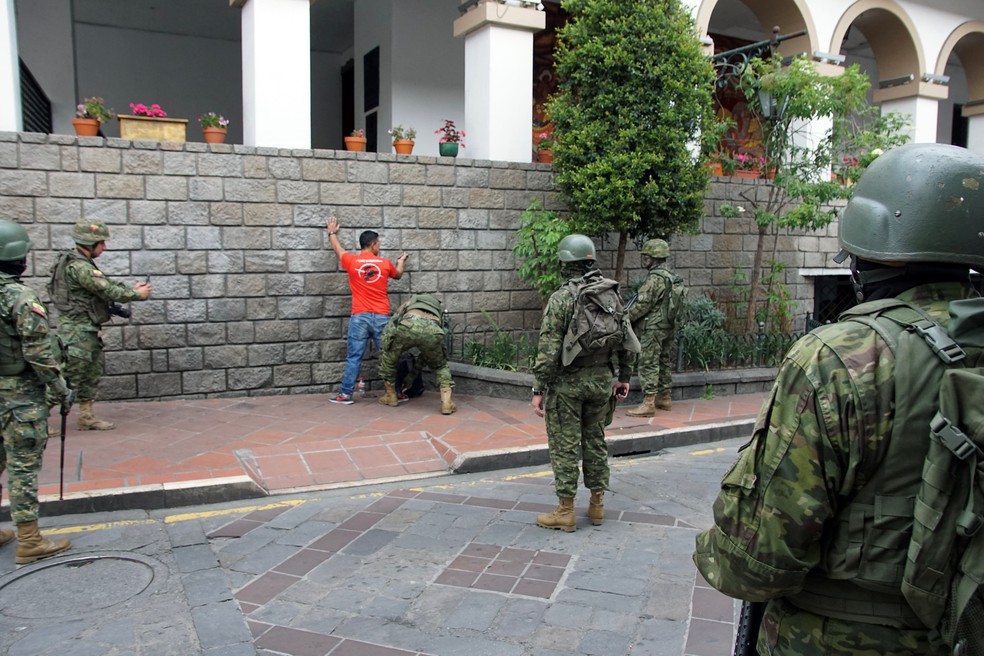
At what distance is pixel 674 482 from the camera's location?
6.39 metres

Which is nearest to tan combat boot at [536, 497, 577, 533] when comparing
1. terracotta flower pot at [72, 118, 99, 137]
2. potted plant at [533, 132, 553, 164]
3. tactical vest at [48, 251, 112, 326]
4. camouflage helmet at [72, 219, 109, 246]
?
tactical vest at [48, 251, 112, 326]

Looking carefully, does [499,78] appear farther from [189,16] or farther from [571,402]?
[189,16]

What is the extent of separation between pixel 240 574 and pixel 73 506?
181 cm

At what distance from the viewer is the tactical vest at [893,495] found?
175 cm

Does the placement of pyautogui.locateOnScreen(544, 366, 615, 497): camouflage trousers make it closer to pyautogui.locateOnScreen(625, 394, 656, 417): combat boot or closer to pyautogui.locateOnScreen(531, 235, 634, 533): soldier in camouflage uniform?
pyautogui.locateOnScreen(531, 235, 634, 533): soldier in camouflage uniform

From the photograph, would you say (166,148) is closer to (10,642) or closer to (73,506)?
(73,506)

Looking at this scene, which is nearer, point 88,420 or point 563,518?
point 563,518

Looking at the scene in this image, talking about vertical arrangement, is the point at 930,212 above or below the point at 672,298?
above

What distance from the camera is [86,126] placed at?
834 centimetres

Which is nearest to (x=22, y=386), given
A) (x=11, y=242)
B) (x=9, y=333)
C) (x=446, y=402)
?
(x=9, y=333)

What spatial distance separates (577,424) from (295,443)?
3.07 metres

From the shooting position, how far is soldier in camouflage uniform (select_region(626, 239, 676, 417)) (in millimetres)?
8445

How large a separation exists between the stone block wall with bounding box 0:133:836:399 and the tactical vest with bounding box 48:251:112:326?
0.97m

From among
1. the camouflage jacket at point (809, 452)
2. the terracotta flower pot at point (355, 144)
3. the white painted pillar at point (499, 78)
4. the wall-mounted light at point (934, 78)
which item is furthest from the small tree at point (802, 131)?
the camouflage jacket at point (809, 452)
